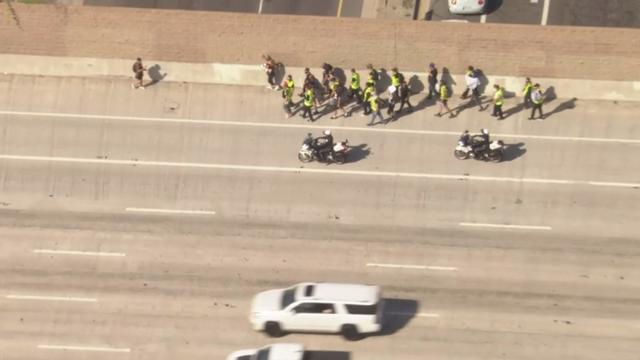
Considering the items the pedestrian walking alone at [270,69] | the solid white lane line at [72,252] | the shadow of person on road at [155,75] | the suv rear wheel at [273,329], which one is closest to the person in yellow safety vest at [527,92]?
the pedestrian walking alone at [270,69]

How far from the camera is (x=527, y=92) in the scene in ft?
111

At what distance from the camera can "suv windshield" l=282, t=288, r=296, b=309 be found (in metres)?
28.0

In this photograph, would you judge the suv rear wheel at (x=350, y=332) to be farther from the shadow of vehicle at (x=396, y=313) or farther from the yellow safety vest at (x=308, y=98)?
the yellow safety vest at (x=308, y=98)

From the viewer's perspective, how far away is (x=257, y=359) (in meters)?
26.2

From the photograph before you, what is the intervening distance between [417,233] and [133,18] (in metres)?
17.8

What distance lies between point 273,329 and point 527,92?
15899 millimetres

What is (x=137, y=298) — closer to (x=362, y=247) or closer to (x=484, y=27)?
(x=362, y=247)

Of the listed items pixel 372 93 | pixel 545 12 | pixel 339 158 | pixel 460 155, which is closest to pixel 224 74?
pixel 372 93

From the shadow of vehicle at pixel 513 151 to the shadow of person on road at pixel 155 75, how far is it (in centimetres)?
1715

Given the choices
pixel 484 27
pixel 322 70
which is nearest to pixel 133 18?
pixel 322 70

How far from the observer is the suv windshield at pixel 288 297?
2798 centimetres

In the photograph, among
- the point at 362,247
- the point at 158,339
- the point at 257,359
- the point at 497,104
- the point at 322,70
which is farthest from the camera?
the point at 322,70

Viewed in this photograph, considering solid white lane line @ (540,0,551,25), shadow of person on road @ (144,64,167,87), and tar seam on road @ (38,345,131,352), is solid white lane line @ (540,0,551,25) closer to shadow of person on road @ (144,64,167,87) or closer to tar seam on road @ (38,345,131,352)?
shadow of person on road @ (144,64,167,87)

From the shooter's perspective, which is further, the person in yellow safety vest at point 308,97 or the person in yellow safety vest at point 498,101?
the person in yellow safety vest at point 308,97
